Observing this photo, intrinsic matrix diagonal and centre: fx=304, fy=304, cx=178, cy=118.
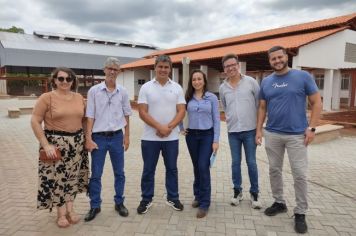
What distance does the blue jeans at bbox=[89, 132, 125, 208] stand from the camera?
3.37 metres

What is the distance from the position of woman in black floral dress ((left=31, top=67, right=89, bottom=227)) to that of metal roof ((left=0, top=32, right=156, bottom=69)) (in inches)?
1201

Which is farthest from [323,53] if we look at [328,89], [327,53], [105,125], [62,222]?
[62,222]

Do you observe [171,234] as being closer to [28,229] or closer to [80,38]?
[28,229]

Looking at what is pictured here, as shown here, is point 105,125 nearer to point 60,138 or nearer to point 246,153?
point 60,138

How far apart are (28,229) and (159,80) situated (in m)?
2.10

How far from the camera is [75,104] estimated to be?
315 cm

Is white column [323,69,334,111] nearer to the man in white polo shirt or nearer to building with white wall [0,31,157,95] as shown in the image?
the man in white polo shirt

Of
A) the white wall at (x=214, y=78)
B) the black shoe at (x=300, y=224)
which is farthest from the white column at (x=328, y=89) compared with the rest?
the black shoe at (x=300, y=224)

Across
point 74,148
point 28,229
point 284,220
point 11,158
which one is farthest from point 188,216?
point 11,158

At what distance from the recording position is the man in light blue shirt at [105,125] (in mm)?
3311

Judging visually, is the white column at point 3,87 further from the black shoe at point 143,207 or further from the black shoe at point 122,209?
the black shoe at point 143,207

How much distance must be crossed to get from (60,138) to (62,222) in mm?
912

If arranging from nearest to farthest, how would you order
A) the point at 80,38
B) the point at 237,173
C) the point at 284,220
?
the point at 284,220 < the point at 237,173 < the point at 80,38

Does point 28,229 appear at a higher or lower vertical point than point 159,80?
lower
